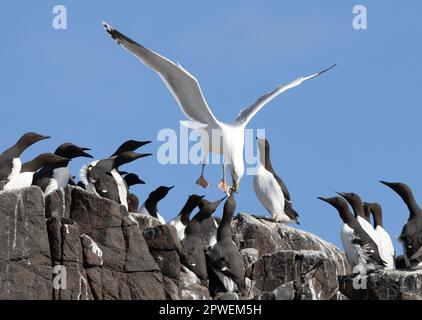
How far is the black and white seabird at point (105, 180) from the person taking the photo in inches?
1192

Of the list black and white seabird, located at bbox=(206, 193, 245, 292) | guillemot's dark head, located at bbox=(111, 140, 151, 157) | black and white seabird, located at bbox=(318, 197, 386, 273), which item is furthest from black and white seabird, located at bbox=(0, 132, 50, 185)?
black and white seabird, located at bbox=(318, 197, 386, 273)

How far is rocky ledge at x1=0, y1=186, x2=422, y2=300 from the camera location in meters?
25.4

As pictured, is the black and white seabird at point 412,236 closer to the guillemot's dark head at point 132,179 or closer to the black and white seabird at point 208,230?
the black and white seabird at point 208,230

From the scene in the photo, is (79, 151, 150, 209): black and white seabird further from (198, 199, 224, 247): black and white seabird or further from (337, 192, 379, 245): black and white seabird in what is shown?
(337, 192, 379, 245): black and white seabird

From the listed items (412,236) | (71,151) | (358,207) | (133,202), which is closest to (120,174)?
(133,202)

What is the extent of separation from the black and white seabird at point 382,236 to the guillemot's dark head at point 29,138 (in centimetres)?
574

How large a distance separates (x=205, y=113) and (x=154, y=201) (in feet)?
7.61

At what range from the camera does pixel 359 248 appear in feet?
94.6

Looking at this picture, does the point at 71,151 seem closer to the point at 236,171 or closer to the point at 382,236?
the point at 236,171

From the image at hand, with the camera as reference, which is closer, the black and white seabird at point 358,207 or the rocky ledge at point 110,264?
the rocky ledge at point 110,264

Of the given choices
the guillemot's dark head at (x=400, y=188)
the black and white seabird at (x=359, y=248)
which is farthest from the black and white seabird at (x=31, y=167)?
the guillemot's dark head at (x=400, y=188)

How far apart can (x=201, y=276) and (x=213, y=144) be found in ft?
15.4
